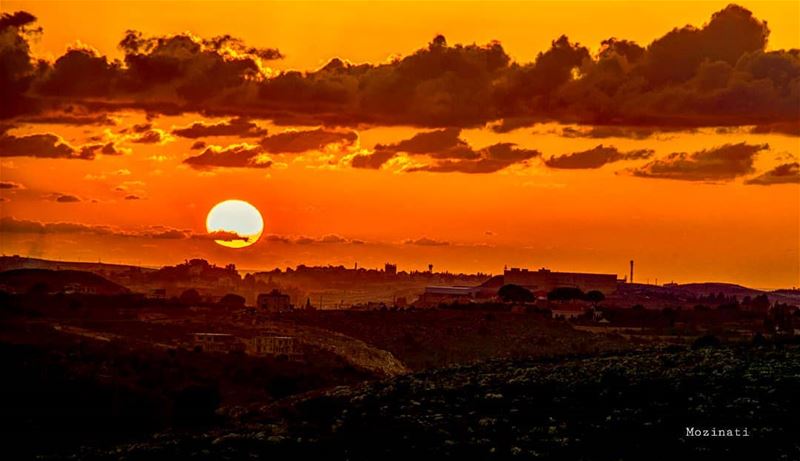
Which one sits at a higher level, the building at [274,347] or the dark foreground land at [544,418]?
the building at [274,347]

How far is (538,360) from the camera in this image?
67.1m

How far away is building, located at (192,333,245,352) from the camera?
119 m

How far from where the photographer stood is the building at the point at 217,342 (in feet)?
391

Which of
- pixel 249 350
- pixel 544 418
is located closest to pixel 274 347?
pixel 249 350

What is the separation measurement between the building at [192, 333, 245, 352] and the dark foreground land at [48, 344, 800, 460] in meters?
59.6

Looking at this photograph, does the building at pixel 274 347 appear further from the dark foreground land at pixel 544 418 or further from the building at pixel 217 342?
the dark foreground land at pixel 544 418

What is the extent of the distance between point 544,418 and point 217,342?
7768 cm

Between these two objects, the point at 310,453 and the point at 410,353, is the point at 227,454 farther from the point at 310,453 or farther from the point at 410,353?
the point at 410,353

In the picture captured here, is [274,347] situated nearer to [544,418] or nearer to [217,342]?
[217,342]

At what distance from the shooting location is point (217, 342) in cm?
12244

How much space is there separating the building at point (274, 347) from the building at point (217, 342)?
4.28 ft

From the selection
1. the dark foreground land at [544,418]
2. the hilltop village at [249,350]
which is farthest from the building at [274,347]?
the dark foreground land at [544,418]

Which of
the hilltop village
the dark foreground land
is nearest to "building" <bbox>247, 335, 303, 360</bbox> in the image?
the hilltop village

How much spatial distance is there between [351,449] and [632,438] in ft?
32.6
